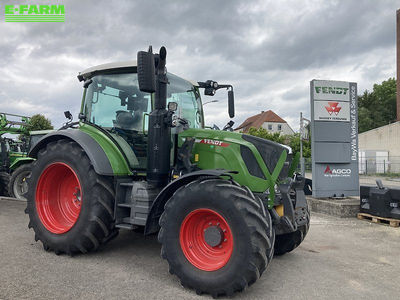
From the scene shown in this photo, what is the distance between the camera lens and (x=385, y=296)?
3.66m

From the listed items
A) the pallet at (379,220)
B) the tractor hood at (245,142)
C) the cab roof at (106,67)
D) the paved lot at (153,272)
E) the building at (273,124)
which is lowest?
the paved lot at (153,272)

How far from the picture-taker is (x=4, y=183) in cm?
1157

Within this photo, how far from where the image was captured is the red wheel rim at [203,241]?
368 centimetres

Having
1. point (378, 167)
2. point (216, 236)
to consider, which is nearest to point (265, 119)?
point (378, 167)

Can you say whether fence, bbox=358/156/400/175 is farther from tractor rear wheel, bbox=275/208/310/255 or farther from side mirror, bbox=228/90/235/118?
tractor rear wheel, bbox=275/208/310/255

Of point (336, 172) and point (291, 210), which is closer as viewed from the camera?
point (291, 210)

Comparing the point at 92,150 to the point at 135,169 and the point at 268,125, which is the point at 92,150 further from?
the point at 268,125

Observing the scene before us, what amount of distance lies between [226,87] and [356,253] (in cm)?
337

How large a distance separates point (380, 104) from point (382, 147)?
724 inches

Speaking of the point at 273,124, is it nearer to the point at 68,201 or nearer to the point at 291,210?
the point at 68,201

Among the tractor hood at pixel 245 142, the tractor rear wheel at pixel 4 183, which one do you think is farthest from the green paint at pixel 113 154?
the tractor rear wheel at pixel 4 183

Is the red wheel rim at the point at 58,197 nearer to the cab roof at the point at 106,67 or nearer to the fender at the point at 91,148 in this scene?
the fender at the point at 91,148

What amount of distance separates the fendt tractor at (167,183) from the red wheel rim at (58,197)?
15 mm

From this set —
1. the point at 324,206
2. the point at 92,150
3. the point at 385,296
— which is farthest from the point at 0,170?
the point at 385,296
